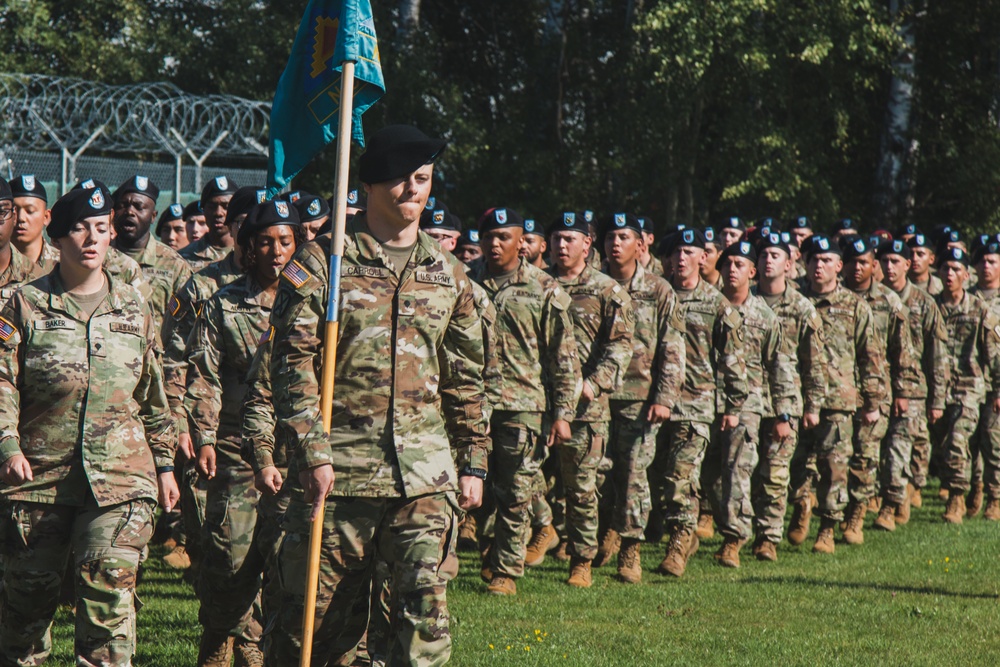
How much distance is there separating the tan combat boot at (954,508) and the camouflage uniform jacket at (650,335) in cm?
501

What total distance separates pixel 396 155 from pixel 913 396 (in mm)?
9870

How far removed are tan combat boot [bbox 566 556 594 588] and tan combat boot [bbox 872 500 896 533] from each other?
4.66 meters

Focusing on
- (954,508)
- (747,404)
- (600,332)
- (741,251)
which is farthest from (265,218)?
(954,508)

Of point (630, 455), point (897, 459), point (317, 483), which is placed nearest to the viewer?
point (317, 483)

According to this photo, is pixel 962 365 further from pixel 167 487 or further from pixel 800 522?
pixel 167 487

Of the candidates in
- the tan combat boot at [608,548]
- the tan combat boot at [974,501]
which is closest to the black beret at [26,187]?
the tan combat boot at [608,548]

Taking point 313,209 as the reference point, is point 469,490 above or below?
below

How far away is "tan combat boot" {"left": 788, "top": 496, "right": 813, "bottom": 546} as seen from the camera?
13.0 metres

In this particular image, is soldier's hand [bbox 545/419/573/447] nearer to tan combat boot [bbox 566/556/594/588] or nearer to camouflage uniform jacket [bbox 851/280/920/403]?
tan combat boot [bbox 566/556/594/588]

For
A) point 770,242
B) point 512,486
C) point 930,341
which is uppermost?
point 770,242

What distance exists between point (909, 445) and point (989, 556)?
212 cm

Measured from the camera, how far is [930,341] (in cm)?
1467

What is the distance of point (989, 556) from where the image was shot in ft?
40.4

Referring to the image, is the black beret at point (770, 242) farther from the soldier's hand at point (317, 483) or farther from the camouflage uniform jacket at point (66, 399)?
the soldier's hand at point (317, 483)
